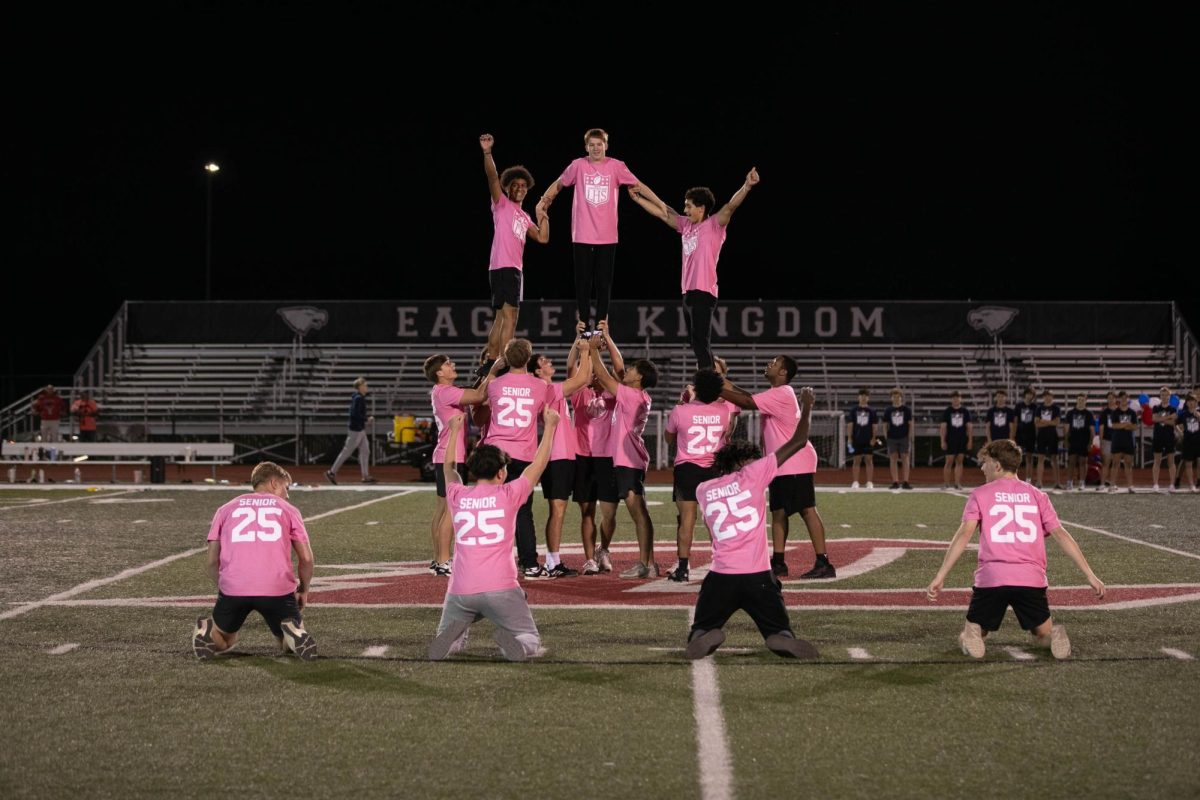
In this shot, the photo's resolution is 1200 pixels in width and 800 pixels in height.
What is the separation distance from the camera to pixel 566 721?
5.74 metres

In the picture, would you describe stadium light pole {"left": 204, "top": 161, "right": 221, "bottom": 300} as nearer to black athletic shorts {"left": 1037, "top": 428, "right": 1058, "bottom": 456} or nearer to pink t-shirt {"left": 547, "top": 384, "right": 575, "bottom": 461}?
black athletic shorts {"left": 1037, "top": 428, "right": 1058, "bottom": 456}

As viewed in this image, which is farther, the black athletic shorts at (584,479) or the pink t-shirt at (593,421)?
the black athletic shorts at (584,479)

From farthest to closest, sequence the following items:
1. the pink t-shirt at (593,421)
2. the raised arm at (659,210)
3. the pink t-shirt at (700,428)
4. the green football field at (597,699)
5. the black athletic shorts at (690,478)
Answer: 1. the pink t-shirt at (593,421)
2. the raised arm at (659,210)
3. the black athletic shorts at (690,478)
4. the pink t-shirt at (700,428)
5. the green football field at (597,699)

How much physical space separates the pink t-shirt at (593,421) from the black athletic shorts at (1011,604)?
460 centimetres

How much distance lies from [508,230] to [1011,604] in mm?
5822

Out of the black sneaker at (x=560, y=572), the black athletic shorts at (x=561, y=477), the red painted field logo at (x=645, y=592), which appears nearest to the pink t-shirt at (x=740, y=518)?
the red painted field logo at (x=645, y=592)

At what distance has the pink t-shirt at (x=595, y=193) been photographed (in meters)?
11.4

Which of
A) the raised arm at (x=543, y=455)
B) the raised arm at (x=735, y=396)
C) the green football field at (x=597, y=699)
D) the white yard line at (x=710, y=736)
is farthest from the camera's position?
the raised arm at (x=735, y=396)

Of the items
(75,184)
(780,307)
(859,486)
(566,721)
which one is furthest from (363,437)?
(75,184)

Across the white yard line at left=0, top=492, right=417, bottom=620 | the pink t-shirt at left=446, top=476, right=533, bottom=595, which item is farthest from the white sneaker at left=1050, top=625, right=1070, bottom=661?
the white yard line at left=0, top=492, right=417, bottom=620

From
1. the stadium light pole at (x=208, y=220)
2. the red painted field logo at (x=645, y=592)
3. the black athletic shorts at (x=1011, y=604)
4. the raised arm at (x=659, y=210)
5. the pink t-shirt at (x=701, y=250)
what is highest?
the stadium light pole at (x=208, y=220)

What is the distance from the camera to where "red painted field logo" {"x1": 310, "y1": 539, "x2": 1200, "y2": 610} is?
9461 mm

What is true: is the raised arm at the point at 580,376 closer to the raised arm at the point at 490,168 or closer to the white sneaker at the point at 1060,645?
the raised arm at the point at 490,168

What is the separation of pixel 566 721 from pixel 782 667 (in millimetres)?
1662
